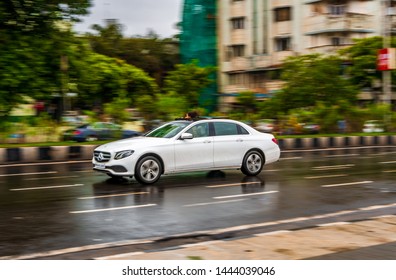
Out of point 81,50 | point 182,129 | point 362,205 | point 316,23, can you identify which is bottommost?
point 362,205

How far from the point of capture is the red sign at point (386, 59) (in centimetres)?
3403

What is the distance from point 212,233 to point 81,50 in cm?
2020

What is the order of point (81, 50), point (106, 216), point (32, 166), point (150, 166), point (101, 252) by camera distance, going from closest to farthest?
point (101, 252)
point (106, 216)
point (150, 166)
point (32, 166)
point (81, 50)

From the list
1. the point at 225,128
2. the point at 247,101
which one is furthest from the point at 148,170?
the point at 247,101

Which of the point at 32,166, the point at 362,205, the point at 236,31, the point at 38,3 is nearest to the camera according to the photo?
the point at 362,205

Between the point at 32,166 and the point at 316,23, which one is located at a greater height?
the point at 316,23

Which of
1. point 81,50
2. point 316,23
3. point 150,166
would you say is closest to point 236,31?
point 316,23

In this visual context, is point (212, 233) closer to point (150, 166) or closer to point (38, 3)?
point (150, 166)

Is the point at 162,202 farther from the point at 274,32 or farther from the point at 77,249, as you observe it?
the point at 274,32

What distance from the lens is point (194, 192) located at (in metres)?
11.3

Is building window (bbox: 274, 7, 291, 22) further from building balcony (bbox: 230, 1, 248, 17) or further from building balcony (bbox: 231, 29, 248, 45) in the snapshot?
building balcony (bbox: 231, 29, 248, 45)

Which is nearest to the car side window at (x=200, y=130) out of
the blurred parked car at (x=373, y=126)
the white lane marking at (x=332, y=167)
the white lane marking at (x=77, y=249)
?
the white lane marking at (x=332, y=167)

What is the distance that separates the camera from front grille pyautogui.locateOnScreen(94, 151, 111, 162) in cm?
1204

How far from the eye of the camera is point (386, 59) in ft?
112
